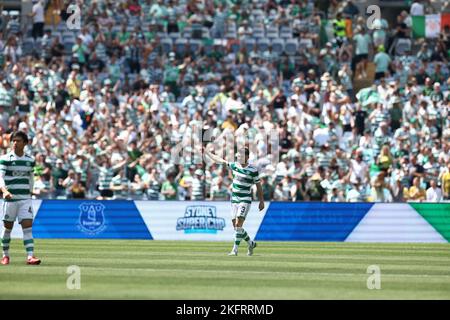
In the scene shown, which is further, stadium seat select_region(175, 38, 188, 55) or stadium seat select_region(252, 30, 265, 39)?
stadium seat select_region(252, 30, 265, 39)

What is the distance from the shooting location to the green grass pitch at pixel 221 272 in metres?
16.4

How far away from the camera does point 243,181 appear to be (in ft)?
81.6

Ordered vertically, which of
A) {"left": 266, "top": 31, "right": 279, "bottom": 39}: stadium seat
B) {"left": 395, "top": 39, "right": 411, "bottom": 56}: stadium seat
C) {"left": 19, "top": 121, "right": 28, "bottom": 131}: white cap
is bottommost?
{"left": 19, "top": 121, "right": 28, "bottom": 131}: white cap

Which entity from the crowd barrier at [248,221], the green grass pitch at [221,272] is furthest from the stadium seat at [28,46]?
the green grass pitch at [221,272]

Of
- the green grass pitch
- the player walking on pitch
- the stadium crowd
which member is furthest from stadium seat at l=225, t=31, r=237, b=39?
the player walking on pitch

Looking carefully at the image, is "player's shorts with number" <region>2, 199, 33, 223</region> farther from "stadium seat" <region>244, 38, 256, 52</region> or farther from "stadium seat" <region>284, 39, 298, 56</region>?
"stadium seat" <region>284, 39, 298, 56</region>

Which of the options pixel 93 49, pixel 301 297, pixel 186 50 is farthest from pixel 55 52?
pixel 301 297

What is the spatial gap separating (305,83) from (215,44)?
4.16 m

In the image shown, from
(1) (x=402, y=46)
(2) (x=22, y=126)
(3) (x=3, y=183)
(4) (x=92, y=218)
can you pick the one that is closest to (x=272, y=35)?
(1) (x=402, y=46)

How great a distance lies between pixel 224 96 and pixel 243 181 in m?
13.4

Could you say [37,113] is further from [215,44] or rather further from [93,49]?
[215,44]

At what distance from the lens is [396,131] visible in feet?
121

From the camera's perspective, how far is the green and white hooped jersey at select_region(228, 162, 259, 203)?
976 inches

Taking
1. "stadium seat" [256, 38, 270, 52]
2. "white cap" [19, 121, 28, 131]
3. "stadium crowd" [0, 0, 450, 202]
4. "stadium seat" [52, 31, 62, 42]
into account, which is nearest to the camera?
"stadium crowd" [0, 0, 450, 202]
